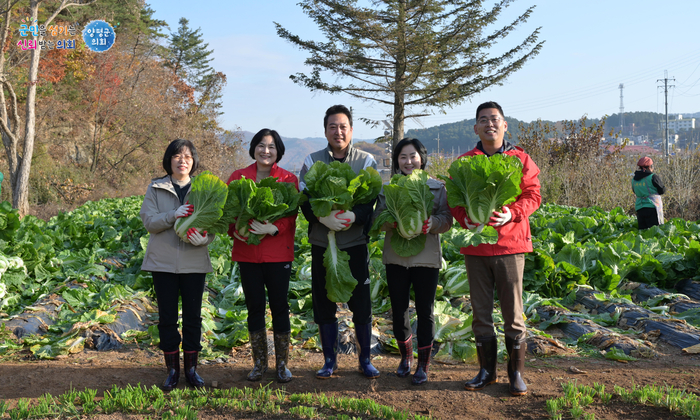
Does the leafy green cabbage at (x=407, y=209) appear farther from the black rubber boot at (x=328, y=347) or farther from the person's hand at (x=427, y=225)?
the black rubber boot at (x=328, y=347)

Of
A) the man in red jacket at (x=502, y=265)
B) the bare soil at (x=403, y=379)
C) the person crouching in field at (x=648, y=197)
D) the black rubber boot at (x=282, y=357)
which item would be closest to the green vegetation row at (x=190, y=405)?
the bare soil at (x=403, y=379)

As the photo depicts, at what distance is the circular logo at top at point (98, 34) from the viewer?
82.2 feet

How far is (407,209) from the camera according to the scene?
3.74 metres

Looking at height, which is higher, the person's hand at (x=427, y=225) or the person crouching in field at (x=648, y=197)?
the person crouching in field at (x=648, y=197)

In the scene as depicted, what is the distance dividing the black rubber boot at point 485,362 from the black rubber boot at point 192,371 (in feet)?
7.27

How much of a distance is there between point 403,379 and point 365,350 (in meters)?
0.41

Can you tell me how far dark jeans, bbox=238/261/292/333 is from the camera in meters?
3.98

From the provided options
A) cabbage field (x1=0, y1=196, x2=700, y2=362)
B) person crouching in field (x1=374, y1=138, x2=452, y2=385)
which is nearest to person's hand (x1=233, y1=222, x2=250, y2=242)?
person crouching in field (x1=374, y1=138, x2=452, y2=385)

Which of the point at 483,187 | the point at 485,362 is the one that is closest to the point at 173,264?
the point at 483,187

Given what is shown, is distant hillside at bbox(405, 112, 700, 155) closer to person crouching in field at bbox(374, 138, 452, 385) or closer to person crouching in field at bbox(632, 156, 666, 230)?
person crouching in field at bbox(632, 156, 666, 230)

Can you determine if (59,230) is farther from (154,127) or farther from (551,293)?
(154,127)

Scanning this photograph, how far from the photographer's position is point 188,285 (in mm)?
3930

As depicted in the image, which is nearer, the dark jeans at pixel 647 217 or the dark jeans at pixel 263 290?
the dark jeans at pixel 263 290

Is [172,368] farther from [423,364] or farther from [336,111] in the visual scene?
[336,111]
